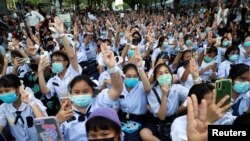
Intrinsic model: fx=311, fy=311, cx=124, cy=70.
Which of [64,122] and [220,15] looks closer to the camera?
[64,122]

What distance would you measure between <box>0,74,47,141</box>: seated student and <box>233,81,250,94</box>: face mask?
7.65ft

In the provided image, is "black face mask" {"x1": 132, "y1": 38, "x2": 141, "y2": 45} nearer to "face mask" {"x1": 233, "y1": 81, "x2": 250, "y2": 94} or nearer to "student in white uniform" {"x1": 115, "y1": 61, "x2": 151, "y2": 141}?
"student in white uniform" {"x1": 115, "y1": 61, "x2": 151, "y2": 141}

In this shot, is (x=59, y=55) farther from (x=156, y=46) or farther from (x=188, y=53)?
(x=156, y=46)

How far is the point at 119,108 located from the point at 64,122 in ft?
4.66

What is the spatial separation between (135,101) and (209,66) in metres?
2.34

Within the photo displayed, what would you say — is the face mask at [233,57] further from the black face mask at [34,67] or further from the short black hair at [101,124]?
the short black hair at [101,124]

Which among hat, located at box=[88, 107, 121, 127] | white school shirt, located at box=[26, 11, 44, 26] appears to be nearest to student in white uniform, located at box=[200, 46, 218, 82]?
hat, located at box=[88, 107, 121, 127]

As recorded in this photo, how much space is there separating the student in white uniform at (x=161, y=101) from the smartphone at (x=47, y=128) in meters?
1.62

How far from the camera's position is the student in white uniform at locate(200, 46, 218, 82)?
5980 mm

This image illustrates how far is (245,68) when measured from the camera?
3785 mm

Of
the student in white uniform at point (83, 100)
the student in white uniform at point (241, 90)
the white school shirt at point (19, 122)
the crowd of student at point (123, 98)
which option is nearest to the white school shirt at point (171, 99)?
the crowd of student at point (123, 98)

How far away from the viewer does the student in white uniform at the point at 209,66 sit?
598cm

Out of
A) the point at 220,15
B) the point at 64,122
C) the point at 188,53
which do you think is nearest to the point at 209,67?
the point at 188,53

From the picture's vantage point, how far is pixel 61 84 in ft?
15.4
